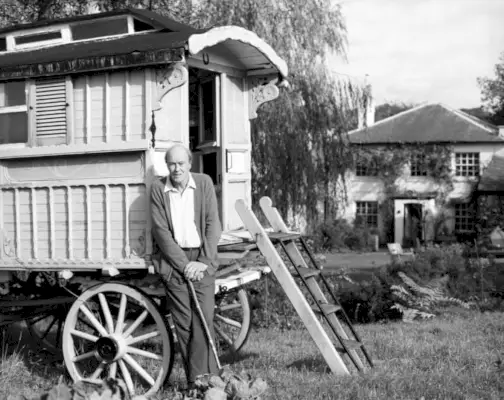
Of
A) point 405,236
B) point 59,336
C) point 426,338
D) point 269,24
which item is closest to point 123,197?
point 59,336

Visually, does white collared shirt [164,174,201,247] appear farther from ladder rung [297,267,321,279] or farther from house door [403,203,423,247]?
house door [403,203,423,247]

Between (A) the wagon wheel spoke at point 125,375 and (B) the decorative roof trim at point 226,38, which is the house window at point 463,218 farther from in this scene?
(A) the wagon wheel spoke at point 125,375

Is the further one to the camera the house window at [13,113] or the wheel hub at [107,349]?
the house window at [13,113]

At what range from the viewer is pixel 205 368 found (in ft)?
21.2

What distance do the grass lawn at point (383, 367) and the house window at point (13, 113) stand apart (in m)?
2.26

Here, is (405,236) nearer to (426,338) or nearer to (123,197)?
(426,338)

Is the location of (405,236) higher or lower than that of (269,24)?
lower

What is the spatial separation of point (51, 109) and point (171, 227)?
1909 millimetres

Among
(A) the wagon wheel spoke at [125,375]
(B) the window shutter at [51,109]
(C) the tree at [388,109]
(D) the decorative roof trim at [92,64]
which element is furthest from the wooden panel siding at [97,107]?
(C) the tree at [388,109]

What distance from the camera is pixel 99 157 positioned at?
729 cm

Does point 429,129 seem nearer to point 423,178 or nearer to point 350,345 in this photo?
point 423,178

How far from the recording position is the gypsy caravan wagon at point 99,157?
698cm

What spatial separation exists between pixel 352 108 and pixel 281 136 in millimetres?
3302

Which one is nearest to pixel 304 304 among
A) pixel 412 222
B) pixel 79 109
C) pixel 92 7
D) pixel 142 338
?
pixel 142 338
